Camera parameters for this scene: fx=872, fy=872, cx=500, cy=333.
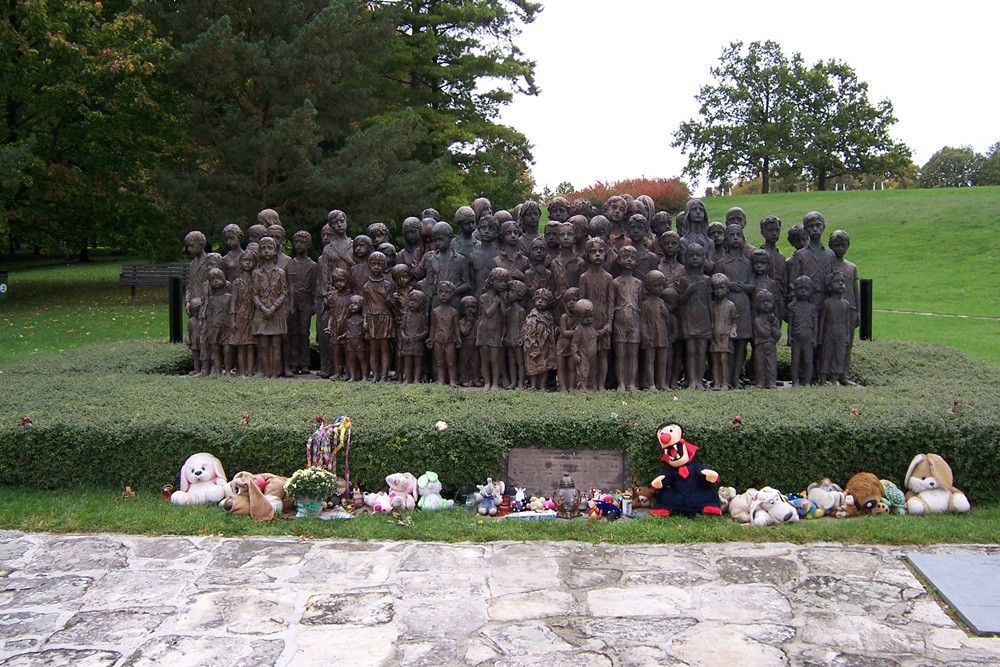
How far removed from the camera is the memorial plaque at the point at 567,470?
686 cm

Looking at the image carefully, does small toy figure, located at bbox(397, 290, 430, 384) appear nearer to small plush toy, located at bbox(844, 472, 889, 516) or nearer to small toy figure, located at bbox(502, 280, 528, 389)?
small toy figure, located at bbox(502, 280, 528, 389)

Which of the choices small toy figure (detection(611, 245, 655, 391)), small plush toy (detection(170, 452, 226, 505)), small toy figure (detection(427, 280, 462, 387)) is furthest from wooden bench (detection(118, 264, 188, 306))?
small plush toy (detection(170, 452, 226, 505))

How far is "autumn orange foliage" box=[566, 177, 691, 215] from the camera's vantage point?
104 feet

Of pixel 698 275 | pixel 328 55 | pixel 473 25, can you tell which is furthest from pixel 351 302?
pixel 473 25

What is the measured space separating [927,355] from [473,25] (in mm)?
17768

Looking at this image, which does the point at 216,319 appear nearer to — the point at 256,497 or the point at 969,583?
the point at 256,497

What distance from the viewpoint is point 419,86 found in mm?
25625

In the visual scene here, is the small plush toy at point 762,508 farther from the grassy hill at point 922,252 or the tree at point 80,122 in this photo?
the tree at point 80,122

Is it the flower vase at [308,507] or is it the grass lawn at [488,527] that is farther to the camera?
the flower vase at [308,507]

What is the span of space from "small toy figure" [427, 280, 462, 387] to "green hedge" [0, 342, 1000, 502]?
1.52 metres

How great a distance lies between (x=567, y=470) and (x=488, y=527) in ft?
3.50

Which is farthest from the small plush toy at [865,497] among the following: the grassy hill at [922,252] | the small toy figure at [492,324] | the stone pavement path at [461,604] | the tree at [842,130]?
the tree at [842,130]

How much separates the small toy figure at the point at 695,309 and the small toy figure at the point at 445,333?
238 cm

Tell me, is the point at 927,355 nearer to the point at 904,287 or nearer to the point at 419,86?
the point at 904,287
